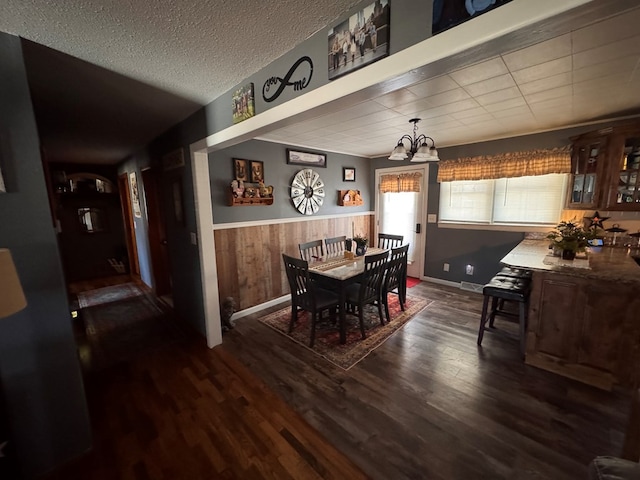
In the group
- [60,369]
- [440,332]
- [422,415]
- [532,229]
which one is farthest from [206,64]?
[532,229]

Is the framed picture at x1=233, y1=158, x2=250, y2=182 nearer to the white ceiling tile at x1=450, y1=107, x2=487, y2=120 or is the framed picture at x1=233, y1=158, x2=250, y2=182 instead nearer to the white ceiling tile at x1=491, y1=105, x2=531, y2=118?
the white ceiling tile at x1=450, y1=107, x2=487, y2=120

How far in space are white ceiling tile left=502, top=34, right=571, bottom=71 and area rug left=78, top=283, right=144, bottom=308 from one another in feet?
17.1

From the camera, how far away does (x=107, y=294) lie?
415 cm

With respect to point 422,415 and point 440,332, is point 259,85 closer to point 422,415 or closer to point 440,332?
point 422,415

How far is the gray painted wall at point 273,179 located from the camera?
299cm

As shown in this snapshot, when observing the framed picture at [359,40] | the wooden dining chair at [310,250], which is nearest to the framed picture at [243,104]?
the framed picture at [359,40]

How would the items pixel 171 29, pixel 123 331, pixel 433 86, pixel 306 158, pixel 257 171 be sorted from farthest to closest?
pixel 306 158 → pixel 257 171 → pixel 123 331 → pixel 433 86 → pixel 171 29

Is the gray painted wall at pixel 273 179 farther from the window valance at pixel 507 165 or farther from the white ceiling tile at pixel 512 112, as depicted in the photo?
the white ceiling tile at pixel 512 112

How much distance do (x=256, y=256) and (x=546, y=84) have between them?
3.24 m

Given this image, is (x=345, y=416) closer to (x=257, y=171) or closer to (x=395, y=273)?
(x=395, y=273)

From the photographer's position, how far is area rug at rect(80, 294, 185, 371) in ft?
8.19

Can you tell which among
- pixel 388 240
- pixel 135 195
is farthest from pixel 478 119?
pixel 135 195

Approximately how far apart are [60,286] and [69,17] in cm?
132

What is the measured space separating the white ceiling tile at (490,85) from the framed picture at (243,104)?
62.6 inches
